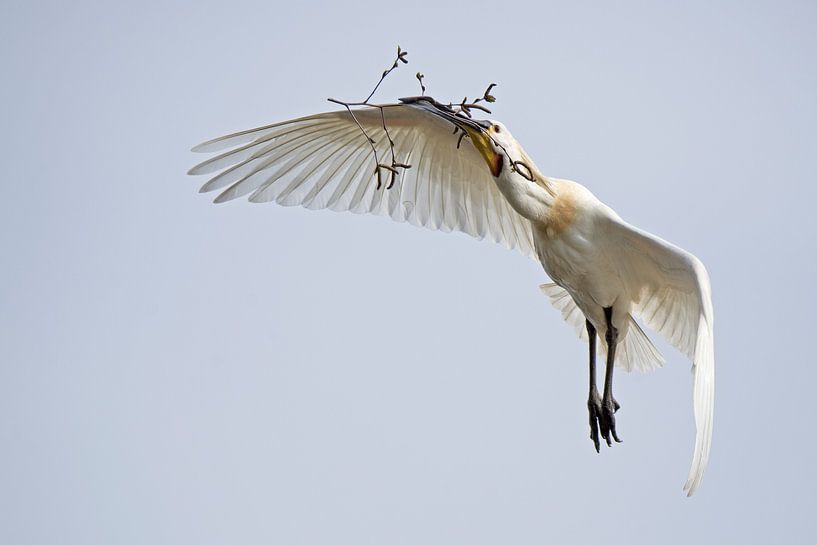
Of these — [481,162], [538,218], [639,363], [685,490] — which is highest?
[481,162]

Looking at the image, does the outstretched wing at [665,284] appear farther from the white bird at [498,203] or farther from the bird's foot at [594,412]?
the bird's foot at [594,412]

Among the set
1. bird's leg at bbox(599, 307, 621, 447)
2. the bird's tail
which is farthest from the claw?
the bird's tail

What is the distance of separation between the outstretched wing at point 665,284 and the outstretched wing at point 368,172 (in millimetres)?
1039

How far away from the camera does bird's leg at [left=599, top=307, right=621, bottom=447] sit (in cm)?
792

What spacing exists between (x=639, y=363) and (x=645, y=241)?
1.43 meters

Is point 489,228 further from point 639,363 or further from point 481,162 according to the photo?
point 639,363

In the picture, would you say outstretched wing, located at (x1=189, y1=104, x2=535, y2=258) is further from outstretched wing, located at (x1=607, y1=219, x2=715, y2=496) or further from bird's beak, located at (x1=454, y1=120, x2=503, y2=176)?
outstretched wing, located at (x1=607, y1=219, x2=715, y2=496)

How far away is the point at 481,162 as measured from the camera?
27.2 feet

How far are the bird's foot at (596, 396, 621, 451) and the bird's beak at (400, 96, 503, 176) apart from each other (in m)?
1.49

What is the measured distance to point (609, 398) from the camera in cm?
793

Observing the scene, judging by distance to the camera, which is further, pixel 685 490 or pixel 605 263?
pixel 605 263

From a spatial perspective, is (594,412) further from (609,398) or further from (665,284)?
(665,284)

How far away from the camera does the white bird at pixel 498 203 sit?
7441 mm

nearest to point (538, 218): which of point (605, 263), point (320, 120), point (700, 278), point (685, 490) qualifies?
point (605, 263)
